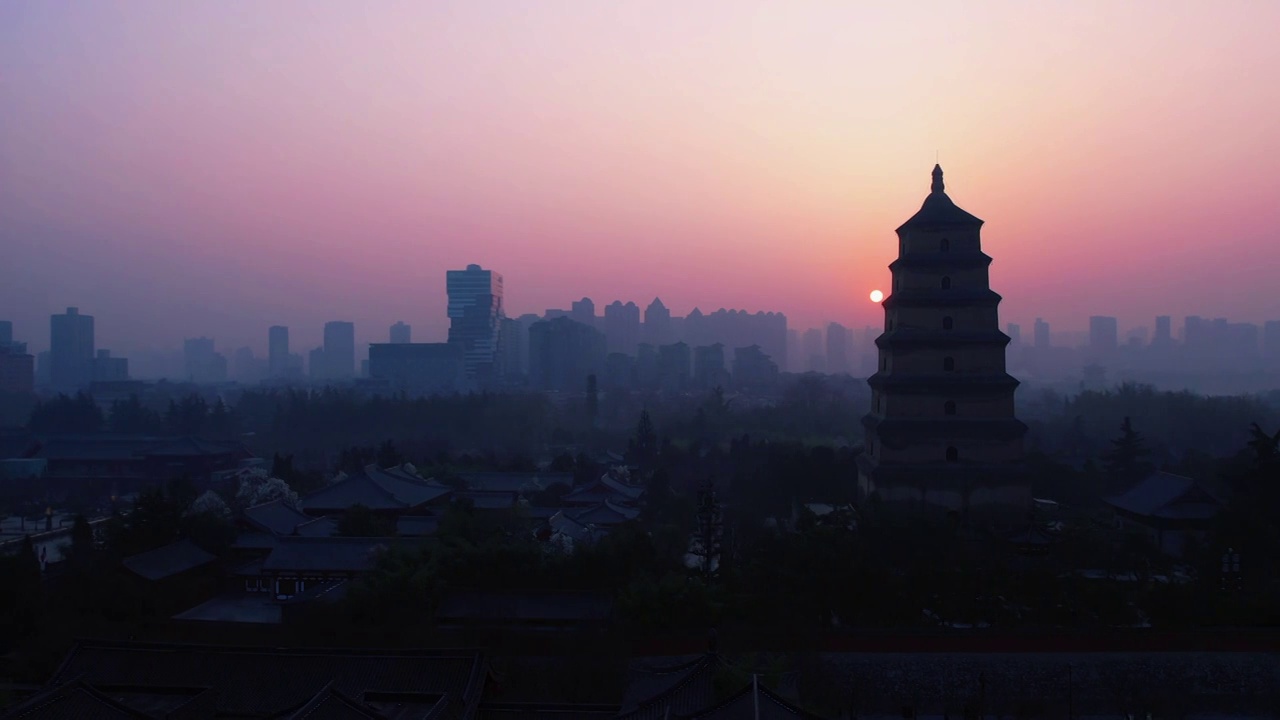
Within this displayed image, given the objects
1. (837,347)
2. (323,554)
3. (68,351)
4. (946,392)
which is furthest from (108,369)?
(946,392)

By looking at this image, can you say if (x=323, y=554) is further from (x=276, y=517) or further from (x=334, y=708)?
(x=334, y=708)

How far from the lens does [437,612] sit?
38.0ft

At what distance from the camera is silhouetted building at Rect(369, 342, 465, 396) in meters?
83.7

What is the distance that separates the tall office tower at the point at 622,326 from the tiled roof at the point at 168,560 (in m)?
81.7

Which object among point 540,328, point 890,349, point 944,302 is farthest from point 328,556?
point 540,328

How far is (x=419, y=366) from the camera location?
85.9m

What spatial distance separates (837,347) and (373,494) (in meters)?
87.4

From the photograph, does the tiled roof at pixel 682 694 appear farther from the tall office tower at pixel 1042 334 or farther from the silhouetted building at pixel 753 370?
the tall office tower at pixel 1042 334

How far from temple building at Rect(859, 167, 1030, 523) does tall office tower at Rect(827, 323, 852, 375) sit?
88.1 m

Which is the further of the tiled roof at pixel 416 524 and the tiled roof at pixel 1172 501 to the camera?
the tiled roof at pixel 416 524

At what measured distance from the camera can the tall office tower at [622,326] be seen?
323 feet

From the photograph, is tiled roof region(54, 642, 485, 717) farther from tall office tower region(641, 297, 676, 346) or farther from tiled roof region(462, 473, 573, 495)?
tall office tower region(641, 297, 676, 346)

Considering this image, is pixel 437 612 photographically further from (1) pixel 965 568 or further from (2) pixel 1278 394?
(2) pixel 1278 394

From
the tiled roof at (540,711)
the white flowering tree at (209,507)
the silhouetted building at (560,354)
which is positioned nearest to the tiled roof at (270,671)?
the tiled roof at (540,711)
